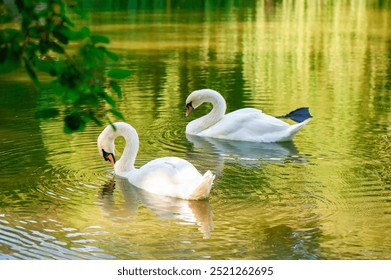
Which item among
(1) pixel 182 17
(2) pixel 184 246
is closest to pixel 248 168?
(2) pixel 184 246

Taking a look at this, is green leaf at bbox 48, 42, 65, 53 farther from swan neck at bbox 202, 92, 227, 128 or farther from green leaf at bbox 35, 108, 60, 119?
swan neck at bbox 202, 92, 227, 128

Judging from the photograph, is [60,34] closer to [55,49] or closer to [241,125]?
[55,49]

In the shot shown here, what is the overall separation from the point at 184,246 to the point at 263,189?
1773mm

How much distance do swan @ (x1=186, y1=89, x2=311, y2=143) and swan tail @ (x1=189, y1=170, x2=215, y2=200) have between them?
10.1ft

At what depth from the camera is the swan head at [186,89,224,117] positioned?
12234 mm

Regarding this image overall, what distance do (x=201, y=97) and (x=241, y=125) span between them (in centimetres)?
94

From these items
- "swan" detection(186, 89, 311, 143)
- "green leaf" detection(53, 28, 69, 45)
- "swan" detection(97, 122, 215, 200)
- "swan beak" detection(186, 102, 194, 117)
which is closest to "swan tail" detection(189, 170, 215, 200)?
"swan" detection(97, 122, 215, 200)

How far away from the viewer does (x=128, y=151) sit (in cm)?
957

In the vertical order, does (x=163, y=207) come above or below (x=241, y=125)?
above

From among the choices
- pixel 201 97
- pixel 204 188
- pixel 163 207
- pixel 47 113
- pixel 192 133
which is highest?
pixel 47 113

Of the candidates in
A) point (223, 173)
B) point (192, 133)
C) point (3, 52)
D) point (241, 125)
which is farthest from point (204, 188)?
point (3, 52)

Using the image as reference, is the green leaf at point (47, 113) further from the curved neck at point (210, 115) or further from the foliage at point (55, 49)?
the curved neck at point (210, 115)
